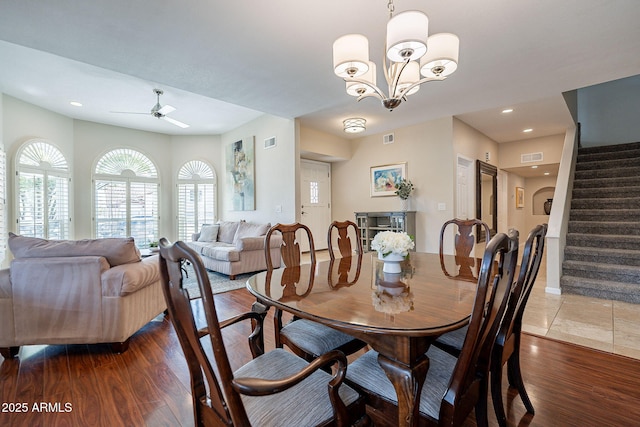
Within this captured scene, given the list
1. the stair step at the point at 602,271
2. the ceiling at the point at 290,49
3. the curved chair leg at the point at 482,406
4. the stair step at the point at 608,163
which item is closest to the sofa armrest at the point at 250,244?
the ceiling at the point at 290,49

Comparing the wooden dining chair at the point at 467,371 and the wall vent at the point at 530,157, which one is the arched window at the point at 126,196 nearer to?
the wooden dining chair at the point at 467,371

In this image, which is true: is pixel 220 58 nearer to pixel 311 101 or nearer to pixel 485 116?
pixel 311 101

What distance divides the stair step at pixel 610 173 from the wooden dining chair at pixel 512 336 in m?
5.27

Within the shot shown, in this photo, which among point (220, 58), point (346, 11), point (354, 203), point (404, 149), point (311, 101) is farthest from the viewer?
point (354, 203)

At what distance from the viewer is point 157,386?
1.82m

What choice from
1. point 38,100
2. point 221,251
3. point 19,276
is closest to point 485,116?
point 221,251

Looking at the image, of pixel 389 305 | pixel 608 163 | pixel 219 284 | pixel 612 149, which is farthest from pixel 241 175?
pixel 612 149

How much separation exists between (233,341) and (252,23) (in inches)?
104

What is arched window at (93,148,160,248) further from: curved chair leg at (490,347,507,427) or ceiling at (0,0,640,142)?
curved chair leg at (490,347,507,427)

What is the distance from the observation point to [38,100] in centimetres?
496

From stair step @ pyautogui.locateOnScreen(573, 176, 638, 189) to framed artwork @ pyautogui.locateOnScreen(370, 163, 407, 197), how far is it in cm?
299

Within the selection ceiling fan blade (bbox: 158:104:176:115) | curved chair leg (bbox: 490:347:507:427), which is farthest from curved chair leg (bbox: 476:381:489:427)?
ceiling fan blade (bbox: 158:104:176:115)

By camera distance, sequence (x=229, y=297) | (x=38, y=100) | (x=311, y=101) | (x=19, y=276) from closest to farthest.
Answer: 1. (x=19, y=276)
2. (x=229, y=297)
3. (x=311, y=101)
4. (x=38, y=100)

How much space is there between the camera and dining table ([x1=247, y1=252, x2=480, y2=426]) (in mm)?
980
